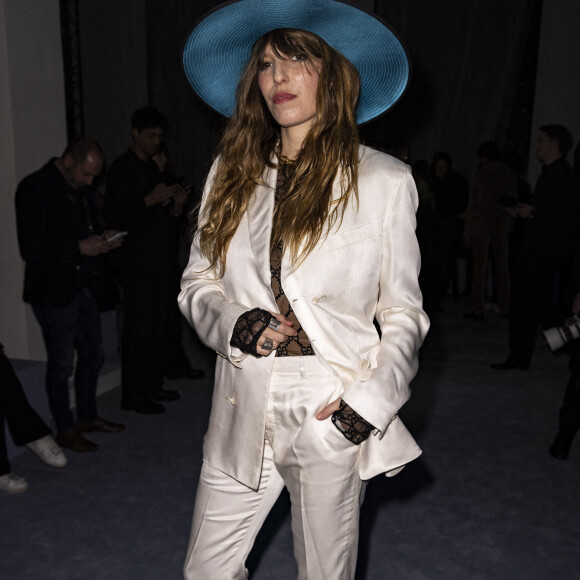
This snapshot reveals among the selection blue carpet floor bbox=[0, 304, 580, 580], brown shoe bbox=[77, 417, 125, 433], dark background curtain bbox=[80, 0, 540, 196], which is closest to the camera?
blue carpet floor bbox=[0, 304, 580, 580]

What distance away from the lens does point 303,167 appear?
5.18 ft

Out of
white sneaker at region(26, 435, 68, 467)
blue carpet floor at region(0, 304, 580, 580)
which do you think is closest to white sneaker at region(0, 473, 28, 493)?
blue carpet floor at region(0, 304, 580, 580)

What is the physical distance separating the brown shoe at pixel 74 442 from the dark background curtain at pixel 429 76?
5765mm

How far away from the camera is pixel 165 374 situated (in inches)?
204

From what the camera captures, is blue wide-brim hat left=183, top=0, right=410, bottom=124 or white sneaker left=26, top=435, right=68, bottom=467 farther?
white sneaker left=26, top=435, right=68, bottom=467

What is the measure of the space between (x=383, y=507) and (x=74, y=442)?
1817 millimetres

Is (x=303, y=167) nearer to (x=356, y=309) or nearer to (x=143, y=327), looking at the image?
(x=356, y=309)

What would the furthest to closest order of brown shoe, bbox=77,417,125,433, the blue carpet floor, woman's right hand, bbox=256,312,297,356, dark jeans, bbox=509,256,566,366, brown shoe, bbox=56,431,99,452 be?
1. dark jeans, bbox=509,256,566,366
2. brown shoe, bbox=77,417,125,433
3. brown shoe, bbox=56,431,99,452
4. the blue carpet floor
5. woman's right hand, bbox=256,312,297,356

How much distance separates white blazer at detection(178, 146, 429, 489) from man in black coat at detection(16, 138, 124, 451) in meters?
2.31

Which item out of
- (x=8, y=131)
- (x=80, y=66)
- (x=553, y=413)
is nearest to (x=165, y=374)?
(x=8, y=131)

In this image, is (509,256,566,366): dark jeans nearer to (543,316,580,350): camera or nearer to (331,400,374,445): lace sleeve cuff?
(543,316,580,350): camera

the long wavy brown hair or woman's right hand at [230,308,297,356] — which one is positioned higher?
the long wavy brown hair

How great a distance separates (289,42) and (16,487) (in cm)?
271

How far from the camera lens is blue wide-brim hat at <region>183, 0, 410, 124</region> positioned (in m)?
1.55
